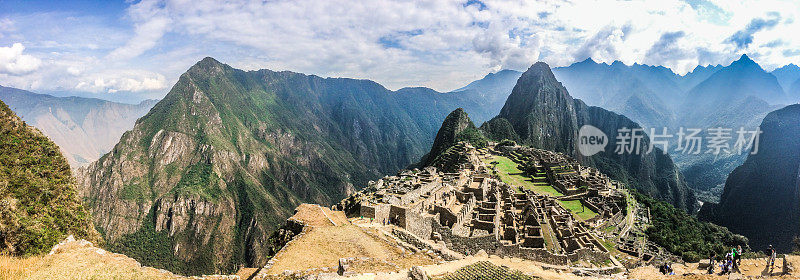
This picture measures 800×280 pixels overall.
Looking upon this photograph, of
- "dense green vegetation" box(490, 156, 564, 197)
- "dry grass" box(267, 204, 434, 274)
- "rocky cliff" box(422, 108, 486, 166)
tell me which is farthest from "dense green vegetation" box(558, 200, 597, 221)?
"rocky cliff" box(422, 108, 486, 166)

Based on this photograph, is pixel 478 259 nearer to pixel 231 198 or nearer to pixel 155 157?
pixel 231 198

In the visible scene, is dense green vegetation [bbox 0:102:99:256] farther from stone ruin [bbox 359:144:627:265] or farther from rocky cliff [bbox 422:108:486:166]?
rocky cliff [bbox 422:108:486:166]

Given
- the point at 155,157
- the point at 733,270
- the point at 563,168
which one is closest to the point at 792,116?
the point at 563,168

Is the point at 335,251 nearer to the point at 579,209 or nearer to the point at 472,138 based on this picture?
the point at 579,209

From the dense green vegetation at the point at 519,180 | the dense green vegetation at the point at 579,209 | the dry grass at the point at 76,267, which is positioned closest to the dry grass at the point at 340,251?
the dry grass at the point at 76,267

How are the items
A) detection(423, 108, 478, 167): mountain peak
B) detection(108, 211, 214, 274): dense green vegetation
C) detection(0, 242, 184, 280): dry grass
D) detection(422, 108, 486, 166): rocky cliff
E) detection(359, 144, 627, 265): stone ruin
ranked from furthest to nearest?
detection(423, 108, 478, 167): mountain peak → detection(422, 108, 486, 166): rocky cliff → detection(108, 211, 214, 274): dense green vegetation → detection(359, 144, 627, 265): stone ruin → detection(0, 242, 184, 280): dry grass
